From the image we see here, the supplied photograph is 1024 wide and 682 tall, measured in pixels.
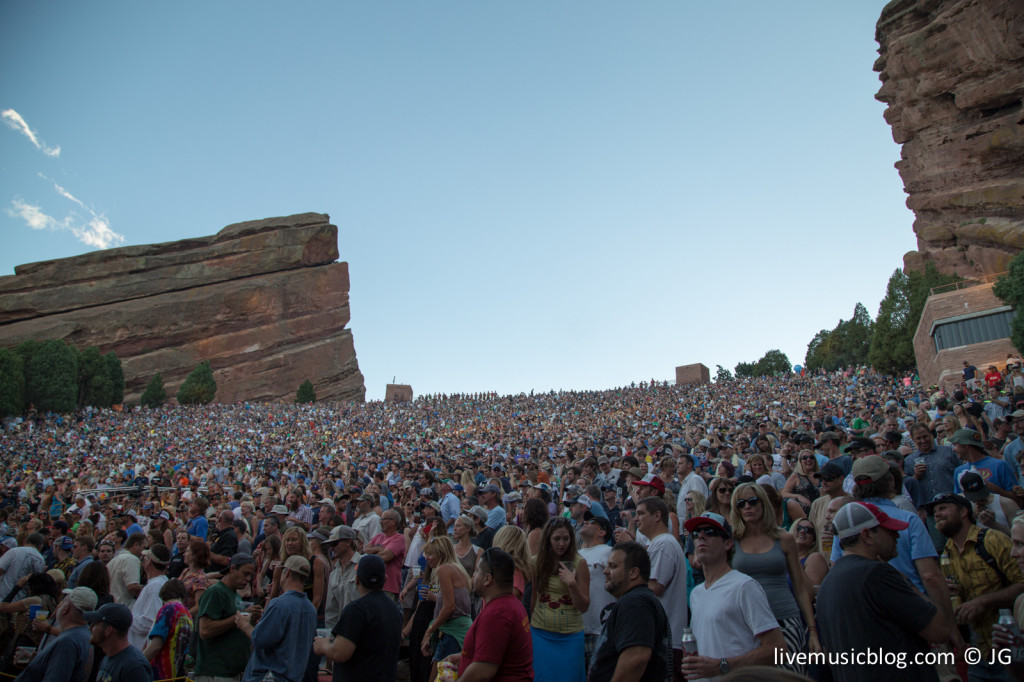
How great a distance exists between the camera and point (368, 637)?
436 cm

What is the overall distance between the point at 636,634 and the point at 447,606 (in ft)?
7.43

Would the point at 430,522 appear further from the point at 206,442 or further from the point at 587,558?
the point at 206,442

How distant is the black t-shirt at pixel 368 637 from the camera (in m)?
4.30

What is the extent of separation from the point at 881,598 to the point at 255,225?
283ft

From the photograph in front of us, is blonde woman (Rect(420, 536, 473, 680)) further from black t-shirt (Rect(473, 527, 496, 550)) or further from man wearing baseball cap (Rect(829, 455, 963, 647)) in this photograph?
man wearing baseball cap (Rect(829, 455, 963, 647))

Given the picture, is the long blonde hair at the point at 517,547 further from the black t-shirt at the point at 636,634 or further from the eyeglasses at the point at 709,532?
the eyeglasses at the point at 709,532

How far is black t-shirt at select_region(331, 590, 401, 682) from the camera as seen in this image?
430cm

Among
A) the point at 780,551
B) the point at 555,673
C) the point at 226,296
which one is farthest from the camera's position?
the point at 226,296

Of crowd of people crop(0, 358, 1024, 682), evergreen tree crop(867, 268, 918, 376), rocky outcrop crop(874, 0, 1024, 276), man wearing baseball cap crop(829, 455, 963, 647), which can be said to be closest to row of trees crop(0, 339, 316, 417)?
crowd of people crop(0, 358, 1024, 682)

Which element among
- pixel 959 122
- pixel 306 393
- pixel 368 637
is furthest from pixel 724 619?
pixel 306 393

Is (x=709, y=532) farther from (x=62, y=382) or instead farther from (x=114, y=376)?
(x=114, y=376)

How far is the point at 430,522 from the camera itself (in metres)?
6.45

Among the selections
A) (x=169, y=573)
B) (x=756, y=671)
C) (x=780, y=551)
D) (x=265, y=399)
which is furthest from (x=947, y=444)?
(x=265, y=399)

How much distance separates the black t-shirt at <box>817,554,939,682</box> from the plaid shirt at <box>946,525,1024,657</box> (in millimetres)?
1318
